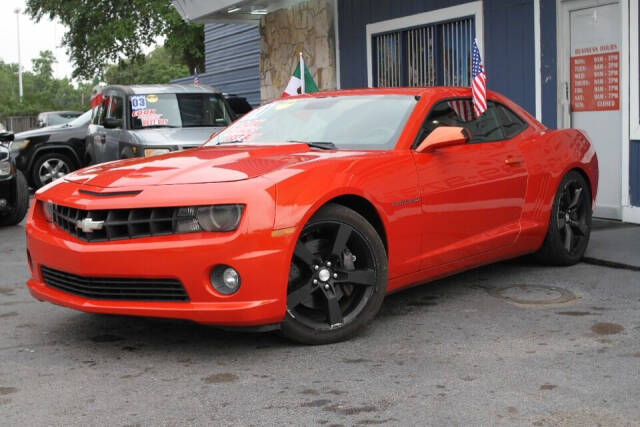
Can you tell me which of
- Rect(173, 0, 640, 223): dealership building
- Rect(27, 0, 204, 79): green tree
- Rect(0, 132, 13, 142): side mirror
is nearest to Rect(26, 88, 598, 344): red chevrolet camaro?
Rect(173, 0, 640, 223): dealership building

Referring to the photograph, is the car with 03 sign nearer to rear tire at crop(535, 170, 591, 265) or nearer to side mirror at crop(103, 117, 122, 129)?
side mirror at crop(103, 117, 122, 129)

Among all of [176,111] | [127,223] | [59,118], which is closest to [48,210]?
[127,223]

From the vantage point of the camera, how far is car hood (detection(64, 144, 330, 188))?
490 centimetres

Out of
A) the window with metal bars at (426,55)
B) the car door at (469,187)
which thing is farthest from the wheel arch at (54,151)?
the car door at (469,187)

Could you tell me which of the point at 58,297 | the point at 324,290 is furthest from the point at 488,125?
the point at 58,297

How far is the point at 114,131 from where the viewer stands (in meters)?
13.5

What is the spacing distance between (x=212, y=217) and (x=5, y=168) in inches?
276

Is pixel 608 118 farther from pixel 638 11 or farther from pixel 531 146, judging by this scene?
pixel 531 146

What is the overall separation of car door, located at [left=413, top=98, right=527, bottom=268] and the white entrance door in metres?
3.57

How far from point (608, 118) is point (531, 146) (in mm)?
3580

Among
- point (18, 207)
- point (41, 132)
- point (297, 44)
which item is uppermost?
point (297, 44)

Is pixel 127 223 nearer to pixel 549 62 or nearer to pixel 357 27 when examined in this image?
pixel 549 62

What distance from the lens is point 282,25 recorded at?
16.9 m

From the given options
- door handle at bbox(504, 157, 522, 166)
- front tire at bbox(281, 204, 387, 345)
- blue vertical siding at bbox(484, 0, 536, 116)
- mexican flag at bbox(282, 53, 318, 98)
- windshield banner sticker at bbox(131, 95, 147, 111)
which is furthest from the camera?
windshield banner sticker at bbox(131, 95, 147, 111)
